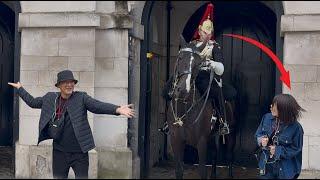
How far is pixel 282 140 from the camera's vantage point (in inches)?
227

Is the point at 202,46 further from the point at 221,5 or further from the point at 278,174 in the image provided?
the point at 221,5

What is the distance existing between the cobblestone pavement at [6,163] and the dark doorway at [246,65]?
4071mm

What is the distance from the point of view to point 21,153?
28.9 feet

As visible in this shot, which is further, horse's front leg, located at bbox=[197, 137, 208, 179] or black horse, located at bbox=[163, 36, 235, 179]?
horse's front leg, located at bbox=[197, 137, 208, 179]

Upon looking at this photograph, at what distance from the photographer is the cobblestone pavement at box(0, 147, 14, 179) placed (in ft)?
30.5

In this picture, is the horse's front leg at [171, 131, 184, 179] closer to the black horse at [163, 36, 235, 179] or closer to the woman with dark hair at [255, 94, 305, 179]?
the black horse at [163, 36, 235, 179]

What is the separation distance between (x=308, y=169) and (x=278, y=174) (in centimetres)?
229

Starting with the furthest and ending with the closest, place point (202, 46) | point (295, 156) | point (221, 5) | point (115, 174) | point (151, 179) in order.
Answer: point (221, 5) < point (151, 179) < point (115, 174) < point (202, 46) < point (295, 156)

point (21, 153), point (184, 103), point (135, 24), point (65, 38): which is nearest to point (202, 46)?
point (184, 103)

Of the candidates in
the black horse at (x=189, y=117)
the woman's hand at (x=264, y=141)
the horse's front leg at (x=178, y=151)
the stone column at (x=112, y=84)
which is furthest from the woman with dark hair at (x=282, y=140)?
the stone column at (x=112, y=84)

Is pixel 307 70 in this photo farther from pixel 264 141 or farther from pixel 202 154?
pixel 264 141

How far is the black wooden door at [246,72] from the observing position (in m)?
11.1

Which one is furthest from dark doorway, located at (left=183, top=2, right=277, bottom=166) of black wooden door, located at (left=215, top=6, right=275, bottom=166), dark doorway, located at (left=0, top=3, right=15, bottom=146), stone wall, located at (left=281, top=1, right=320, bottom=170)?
dark doorway, located at (left=0, top=3, right=15, bottom=146)

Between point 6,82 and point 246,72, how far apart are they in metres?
5.40
